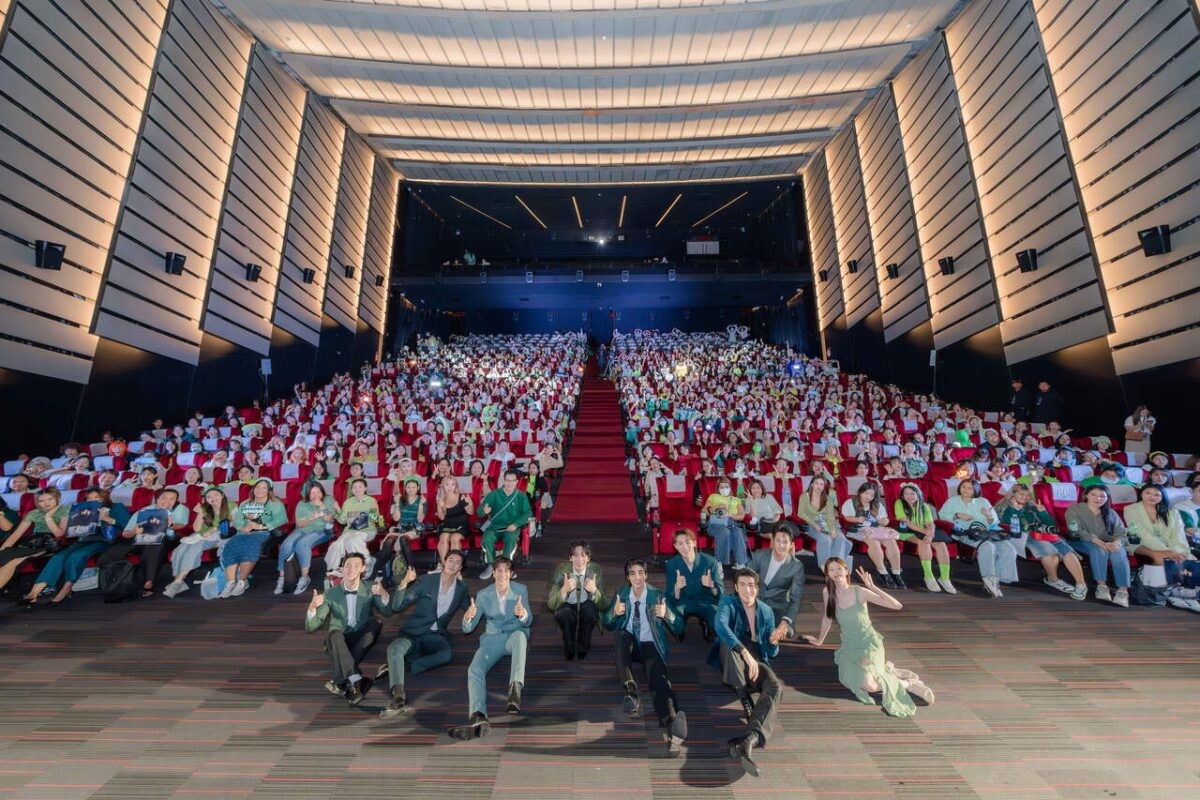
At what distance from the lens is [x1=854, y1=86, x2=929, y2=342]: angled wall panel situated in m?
12.4

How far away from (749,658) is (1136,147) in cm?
903

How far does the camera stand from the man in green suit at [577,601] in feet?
12.0

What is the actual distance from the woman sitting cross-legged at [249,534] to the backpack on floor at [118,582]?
2.25ft

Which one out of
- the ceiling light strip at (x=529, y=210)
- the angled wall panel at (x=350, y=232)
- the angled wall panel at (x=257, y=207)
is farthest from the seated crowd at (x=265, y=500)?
the ceiling light strip at (x=529, y=210)

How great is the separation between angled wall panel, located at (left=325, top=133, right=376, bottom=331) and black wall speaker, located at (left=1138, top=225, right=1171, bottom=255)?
16269 millimetres

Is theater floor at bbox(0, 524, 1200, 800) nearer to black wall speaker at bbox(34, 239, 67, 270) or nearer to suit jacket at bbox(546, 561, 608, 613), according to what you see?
suit jacket at bbox(546, 561, 608, 613)

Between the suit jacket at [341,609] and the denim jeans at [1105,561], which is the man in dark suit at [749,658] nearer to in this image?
the suit jacket at [341,609]

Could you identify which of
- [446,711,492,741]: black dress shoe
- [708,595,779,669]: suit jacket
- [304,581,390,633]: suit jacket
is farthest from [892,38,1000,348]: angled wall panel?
[304,581,390,633]: suit jacket

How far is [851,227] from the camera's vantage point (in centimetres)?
1519

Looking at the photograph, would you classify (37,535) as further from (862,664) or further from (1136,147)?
(1136,147)

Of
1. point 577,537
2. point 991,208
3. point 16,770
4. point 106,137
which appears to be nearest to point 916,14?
point 991,208

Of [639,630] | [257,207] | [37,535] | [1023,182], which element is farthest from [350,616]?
[1023,182]

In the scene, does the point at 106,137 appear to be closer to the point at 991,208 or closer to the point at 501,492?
the point at 501,492

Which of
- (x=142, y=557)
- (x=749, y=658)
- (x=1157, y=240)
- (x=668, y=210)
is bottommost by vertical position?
(x=749, y=658)
